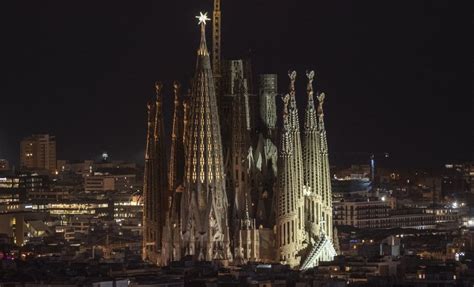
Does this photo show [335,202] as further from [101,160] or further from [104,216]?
[101,160]

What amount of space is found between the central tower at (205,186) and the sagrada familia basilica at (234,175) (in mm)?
38

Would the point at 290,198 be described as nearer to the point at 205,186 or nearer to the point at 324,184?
the point at 205,186

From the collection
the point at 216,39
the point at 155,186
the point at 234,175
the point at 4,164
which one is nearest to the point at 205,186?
the point at 234,175

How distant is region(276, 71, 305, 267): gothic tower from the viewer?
107 metres

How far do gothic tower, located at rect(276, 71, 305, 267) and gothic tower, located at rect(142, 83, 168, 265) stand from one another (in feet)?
16.8

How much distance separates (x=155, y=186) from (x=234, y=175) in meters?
4.00

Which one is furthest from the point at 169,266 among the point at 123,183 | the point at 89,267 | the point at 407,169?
the point at 407,169

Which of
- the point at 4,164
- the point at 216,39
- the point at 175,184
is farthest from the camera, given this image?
the point at 4,164

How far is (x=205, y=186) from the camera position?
105 m

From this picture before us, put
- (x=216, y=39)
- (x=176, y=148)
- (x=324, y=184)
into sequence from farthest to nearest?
(x=324, y=184)
(x=216, y=39)
(x=176, y=148)

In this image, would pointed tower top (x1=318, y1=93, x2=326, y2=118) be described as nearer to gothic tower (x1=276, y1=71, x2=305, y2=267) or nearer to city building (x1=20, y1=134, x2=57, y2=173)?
gothic tower (x1=276, y1=71, x2=305, y2=267)

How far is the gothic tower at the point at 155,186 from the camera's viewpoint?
10975 cm

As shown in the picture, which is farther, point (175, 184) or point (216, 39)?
point (216, 39)

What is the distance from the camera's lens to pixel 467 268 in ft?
339
